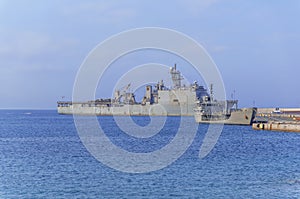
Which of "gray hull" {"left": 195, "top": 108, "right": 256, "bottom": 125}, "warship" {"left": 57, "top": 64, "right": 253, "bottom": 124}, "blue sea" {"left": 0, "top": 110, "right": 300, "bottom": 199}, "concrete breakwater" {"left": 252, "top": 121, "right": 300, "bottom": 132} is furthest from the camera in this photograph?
"warship" {"left": 57, "top": 64, "right": 253, "bottom": 124}

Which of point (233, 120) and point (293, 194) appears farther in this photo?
point (233, 120)

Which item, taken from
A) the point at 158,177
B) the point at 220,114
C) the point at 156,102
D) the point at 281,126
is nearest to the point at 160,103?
the point at 156,102

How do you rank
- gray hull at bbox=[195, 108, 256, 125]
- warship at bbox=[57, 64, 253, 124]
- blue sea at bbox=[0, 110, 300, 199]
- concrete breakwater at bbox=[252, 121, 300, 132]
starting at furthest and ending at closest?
warship at bbox=[57, 64, 253, 124], gray hull at bbox=[195, 108, 256, 125], concrete breakwater at bbox=[252, 121, 300, 132], blue sea at bbox=[0, 110, 300, 199]

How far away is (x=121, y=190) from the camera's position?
74.6 feet

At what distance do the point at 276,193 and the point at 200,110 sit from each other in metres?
63.4

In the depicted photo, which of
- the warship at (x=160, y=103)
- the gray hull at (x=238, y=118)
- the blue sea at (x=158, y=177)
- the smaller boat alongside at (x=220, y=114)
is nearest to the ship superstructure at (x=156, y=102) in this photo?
the warship at (x=160, y=103)

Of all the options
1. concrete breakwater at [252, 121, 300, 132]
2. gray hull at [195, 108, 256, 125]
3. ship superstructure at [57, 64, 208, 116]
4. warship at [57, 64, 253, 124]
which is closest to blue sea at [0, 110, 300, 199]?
concrete breakwater at [252, 121, 300, 132]

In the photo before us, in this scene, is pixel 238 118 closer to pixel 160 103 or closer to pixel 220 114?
pixel 220 114

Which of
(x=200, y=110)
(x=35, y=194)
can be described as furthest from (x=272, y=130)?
(x=35, y=194)

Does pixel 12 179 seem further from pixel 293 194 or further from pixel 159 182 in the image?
pixel 293 194

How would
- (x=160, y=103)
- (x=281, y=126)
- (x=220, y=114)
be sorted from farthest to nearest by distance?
1. (x=160, y=103)
2. (x=220, y=114)
3. (x=281, y=126)

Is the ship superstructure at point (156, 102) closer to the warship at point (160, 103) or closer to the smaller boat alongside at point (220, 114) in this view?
the warship at point (160, 103)

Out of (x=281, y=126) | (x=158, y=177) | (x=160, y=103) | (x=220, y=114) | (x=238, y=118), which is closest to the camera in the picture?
(x=158, y=177)

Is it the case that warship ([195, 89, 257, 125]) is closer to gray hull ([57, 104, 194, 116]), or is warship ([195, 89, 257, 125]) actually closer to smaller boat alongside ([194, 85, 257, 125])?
smaller boat alongside ([194, 85, 257, 125])
